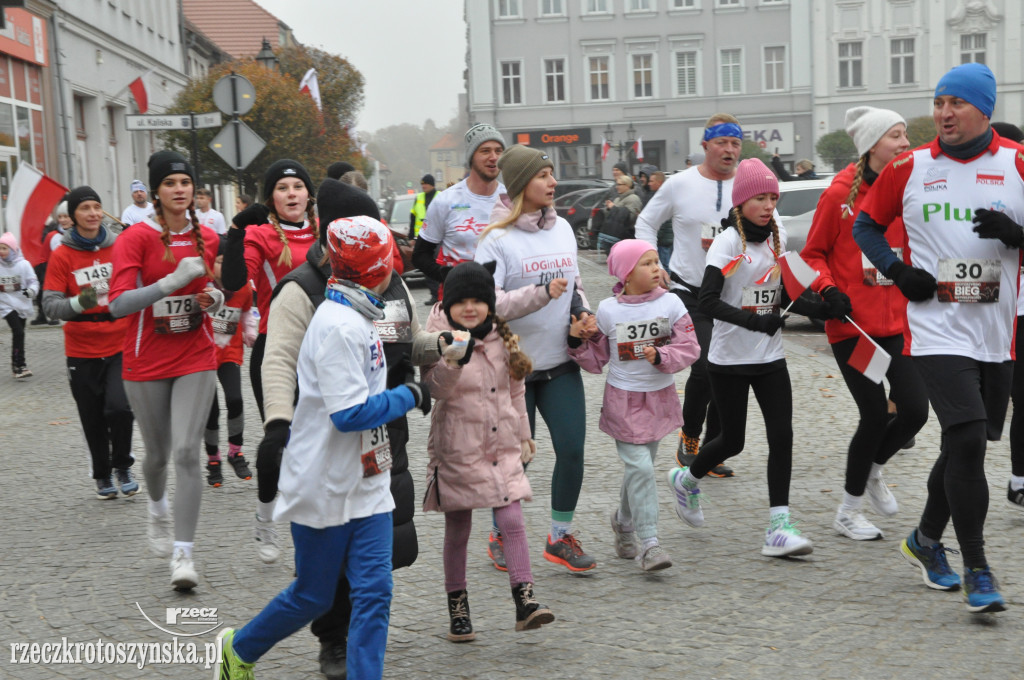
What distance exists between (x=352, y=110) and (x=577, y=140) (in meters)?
18.1

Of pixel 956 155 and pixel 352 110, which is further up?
pixel 352 110

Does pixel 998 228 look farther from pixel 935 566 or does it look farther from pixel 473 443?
pixel 473 443

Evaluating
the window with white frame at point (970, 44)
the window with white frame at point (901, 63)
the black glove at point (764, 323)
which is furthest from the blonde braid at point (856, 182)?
the window with white frame at point (970, 44)

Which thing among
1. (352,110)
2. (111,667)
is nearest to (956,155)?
(111,667)

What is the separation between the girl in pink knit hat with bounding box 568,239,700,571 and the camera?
5.39 meters

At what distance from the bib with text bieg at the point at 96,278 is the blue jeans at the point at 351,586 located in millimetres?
3966

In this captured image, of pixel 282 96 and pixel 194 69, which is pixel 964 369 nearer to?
pixel 282 96

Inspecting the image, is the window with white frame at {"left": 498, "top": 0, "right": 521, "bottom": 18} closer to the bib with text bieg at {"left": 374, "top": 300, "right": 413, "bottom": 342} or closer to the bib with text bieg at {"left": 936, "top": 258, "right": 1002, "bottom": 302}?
the bib with text bieg at {"left": 936, "top": 258, "right": 1002, "bottom": 302}

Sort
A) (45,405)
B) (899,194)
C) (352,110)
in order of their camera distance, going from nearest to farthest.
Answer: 1. (899,194)
2. (45,405)
3. (352,110)

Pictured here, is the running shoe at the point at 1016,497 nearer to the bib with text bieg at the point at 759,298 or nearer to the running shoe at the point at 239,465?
the bib with text bieg at the point at 759,298

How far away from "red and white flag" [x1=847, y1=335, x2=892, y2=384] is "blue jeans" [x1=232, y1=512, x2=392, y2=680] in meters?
2.31

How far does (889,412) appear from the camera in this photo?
6051 millimetres

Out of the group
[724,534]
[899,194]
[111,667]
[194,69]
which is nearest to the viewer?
[111,667]

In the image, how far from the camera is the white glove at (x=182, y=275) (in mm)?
5520
